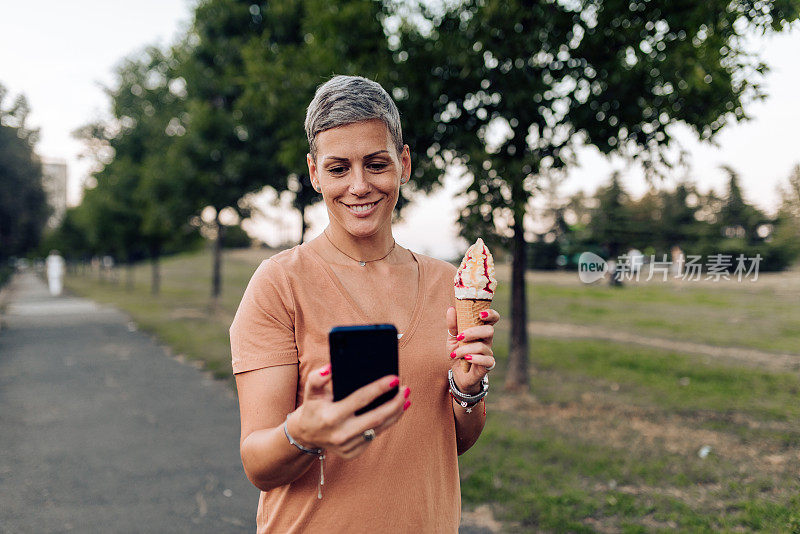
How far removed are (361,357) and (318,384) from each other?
0.35 feet

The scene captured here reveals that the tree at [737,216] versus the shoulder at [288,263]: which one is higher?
the tree at [737,216]

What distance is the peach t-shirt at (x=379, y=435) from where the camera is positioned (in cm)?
161

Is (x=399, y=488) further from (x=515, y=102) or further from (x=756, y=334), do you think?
(x=756, y=334)

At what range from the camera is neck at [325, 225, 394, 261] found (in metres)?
1.83

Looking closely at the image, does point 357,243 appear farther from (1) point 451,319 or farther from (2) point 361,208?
(1) point 451,319

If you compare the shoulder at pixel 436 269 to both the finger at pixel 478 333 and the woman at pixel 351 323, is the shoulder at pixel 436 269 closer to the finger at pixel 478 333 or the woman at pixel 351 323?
the woman at pixel 351 323

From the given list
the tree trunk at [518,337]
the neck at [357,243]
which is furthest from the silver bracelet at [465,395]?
the tree trunk at [518,337]

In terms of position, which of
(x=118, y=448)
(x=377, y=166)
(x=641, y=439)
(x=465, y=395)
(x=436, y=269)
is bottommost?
(x=118, y=448)

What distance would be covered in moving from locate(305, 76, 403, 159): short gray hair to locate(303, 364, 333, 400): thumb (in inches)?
28.9

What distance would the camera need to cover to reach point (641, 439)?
6.57 metres

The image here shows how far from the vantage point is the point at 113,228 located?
3369 centimetres

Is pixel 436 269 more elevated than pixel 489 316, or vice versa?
pixel 436 269

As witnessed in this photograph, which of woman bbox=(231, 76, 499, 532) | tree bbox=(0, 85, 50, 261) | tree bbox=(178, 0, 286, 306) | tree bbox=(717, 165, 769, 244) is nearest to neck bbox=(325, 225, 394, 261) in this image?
woman bbox=(231, 76, 499, 532)

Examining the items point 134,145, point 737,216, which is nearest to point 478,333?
point 737,216
